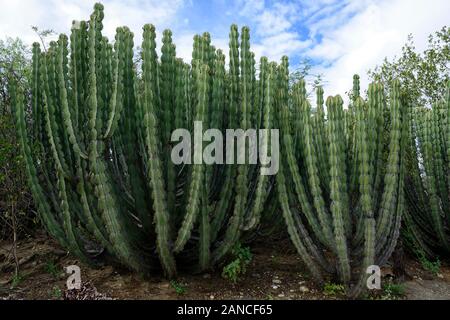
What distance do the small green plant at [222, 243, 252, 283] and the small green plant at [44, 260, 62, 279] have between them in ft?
7.39

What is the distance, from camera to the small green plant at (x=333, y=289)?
491 cm

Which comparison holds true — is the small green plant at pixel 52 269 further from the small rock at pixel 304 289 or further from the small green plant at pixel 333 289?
the small green plant at pixel 333 289

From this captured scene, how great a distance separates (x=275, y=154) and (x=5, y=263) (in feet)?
13.9

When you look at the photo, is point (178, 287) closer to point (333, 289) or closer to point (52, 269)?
point (333, 289)

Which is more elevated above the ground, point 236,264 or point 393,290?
point 236,264

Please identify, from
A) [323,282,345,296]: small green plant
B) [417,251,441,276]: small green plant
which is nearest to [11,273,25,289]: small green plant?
[323,282,345,296]: small green plant

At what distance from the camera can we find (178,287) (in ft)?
15.8

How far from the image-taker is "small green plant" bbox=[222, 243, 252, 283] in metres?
4.96

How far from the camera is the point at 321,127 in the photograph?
511cm

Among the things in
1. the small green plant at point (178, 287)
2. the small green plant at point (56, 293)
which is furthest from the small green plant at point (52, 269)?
the small green plant at point (178, 287)

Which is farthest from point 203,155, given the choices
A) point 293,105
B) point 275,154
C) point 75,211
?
point 75,211

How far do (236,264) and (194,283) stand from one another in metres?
0.56

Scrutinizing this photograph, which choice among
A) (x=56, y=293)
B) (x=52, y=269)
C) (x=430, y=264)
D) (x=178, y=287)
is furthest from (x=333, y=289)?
(x=52, y=269)

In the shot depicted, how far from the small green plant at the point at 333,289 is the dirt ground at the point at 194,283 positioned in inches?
0.5
